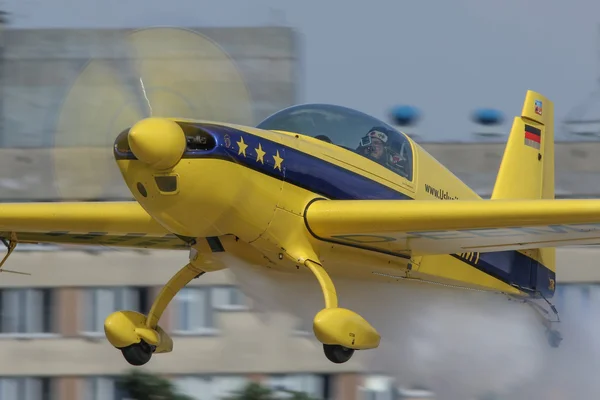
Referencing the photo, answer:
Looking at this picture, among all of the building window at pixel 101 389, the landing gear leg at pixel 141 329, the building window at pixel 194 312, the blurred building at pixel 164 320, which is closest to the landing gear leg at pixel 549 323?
the landing gear leg at pixel 141 329

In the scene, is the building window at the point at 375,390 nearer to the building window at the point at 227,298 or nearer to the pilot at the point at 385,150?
the building window at the point at 227,298

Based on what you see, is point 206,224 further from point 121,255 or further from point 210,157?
point 121,255

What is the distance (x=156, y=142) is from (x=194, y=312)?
20.3m

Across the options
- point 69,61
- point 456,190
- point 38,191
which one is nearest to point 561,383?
point 456,190

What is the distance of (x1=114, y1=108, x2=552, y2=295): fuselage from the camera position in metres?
10.7

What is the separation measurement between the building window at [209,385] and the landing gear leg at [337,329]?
57.7 ft

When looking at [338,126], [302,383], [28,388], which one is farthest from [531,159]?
[28,388]

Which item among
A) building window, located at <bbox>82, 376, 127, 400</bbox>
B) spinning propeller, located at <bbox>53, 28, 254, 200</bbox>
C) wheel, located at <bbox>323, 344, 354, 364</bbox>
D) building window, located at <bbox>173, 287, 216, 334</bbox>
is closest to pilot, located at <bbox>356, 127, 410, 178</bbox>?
spinning propeller, located at <bbox>53, 28, 254, 200</bbox>

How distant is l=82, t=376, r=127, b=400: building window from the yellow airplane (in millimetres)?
16152

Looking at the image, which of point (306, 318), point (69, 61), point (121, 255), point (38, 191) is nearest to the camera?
point (306, 318)

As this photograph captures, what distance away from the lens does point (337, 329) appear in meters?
11.1

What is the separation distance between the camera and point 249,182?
439 inches

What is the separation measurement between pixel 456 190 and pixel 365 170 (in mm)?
2220

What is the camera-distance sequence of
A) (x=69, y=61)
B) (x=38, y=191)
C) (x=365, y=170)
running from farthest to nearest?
(x=69, y=61), (x=38, y=191), (x=365, y=170)
